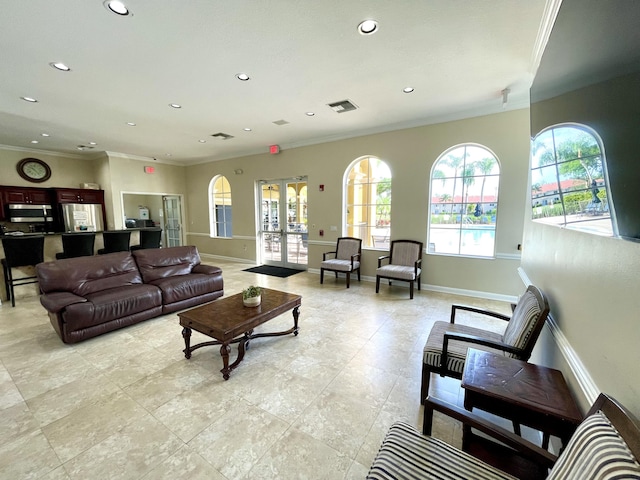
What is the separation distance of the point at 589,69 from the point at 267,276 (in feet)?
17.7

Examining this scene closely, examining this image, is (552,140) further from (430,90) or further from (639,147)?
(430,90)

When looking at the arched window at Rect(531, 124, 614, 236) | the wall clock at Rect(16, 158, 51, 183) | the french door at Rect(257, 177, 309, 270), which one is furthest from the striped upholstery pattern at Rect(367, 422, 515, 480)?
the wall clock at Rect(16, 158, 51, 183)

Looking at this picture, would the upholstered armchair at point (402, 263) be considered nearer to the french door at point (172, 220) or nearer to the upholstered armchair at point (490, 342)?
the upholstered armchair at point (490, 342)

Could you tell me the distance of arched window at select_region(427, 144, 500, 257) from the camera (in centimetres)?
415

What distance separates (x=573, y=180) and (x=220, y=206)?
769 centimetres

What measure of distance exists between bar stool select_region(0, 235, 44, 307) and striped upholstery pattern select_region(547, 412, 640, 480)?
6216 millimetres

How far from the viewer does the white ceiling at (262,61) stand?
2006mm

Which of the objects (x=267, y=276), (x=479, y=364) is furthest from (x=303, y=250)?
(x=479, y=364)

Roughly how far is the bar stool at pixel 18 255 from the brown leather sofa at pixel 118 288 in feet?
5.06

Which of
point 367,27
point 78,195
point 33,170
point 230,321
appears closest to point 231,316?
point 230,321

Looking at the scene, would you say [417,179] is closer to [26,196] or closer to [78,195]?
[78,195]

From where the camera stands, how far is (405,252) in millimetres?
4703

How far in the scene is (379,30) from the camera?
2.20 metres

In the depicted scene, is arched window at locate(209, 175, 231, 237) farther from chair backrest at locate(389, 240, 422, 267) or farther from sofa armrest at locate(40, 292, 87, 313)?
chair backrest at locate(389, 240, 422, 267)
